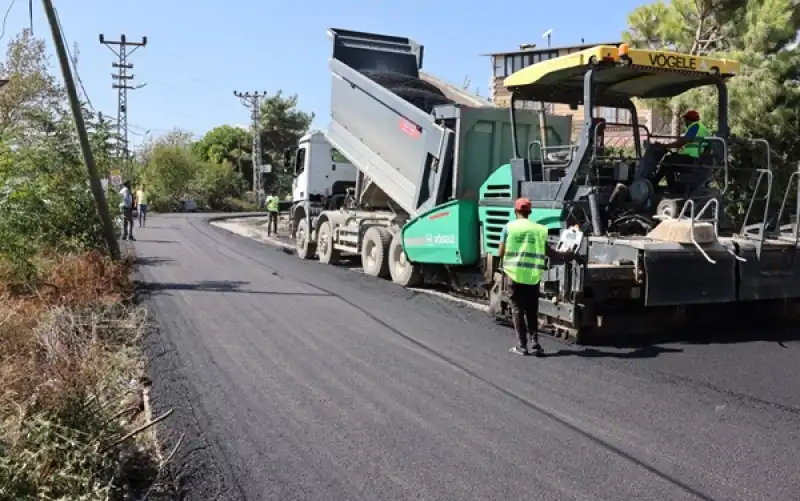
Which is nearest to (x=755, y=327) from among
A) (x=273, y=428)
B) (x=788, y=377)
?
(x=788, y=377)

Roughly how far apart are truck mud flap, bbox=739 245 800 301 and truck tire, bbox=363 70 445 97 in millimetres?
6439

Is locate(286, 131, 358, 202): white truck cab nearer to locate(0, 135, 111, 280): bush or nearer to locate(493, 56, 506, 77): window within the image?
locate(0, 135, 111, 280): bush

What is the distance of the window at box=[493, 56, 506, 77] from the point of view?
36309 mm

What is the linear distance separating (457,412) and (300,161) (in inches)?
558

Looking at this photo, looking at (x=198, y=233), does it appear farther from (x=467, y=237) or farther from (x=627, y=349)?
(x=627, y=349)

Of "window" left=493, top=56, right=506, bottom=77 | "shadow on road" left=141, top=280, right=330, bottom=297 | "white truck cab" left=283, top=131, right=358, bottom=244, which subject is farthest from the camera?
"window" left=493, top=56, right=506, bottom=77

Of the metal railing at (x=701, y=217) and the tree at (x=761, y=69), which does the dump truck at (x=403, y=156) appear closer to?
the metal railing at (x=701, y=217)

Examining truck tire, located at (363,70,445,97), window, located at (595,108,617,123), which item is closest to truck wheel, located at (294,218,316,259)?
truck tire, located at (363,70,445,97)

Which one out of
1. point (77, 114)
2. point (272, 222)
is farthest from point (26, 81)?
point (77, 114)

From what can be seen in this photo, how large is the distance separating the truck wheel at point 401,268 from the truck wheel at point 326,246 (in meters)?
3.03

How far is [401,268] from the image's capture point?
41.1 ft

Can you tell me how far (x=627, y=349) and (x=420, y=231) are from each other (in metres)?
4.59

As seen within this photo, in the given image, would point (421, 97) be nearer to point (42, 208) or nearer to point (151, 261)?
point (42, 208)

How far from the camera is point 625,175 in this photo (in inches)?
335
